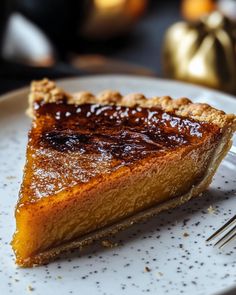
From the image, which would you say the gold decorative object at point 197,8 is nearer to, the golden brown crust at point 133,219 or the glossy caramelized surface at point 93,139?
the glossy caramelized surface at point 93,139

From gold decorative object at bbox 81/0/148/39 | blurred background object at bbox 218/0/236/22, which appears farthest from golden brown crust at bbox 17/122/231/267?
blurred background object at bbox 218/0/236/22

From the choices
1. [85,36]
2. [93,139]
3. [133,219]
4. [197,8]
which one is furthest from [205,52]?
[197,8]

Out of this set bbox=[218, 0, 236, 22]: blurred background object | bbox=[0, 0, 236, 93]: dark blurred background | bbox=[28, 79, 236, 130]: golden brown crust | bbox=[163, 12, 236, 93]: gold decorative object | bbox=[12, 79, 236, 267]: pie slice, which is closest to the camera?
bbox=[12, 79, 236, 267]: pie slice

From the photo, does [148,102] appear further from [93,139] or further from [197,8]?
[197,8]

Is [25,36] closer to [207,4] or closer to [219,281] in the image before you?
[207,4]

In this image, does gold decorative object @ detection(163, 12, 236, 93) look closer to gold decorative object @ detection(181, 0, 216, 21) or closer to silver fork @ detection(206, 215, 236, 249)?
silver fork @ detection(206, 215, 236, 249)

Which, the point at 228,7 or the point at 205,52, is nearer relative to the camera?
the point at 205,52
